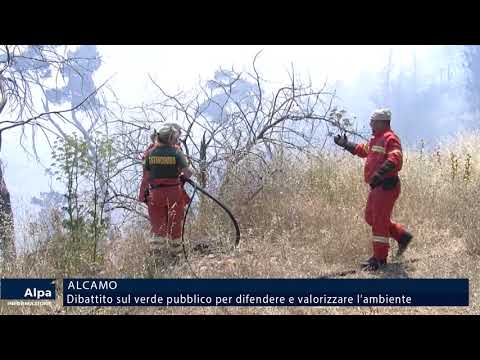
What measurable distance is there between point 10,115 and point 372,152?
147 inches

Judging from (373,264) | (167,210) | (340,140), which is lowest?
(373,264)

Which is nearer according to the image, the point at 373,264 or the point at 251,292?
the point at 251,292

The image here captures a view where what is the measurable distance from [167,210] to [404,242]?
2319mm

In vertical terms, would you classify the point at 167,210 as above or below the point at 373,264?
above

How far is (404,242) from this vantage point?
16.4 feet

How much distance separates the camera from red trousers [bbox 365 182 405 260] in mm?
4812

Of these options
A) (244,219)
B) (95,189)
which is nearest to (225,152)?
(244,219)

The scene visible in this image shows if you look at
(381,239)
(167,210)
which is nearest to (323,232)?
(381,239)

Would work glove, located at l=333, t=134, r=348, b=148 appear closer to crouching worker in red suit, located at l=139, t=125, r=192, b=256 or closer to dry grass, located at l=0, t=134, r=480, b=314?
dry grass, located at l=0, t=134, r=480, b=314

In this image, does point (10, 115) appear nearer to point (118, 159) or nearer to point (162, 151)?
point (118, 159)

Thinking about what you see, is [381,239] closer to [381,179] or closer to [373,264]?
[373,264]

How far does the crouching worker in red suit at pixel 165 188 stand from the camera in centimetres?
515

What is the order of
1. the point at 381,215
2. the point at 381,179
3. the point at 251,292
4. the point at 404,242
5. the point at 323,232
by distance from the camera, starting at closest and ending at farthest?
1. the point at 251,292
2. the point at 381,179
3. the point at 381,215
4. the point at 404,242
5. the point at 323,232

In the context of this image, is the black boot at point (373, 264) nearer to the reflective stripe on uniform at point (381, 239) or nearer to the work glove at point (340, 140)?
the reflective stripe on uniform at point (381, 239)
